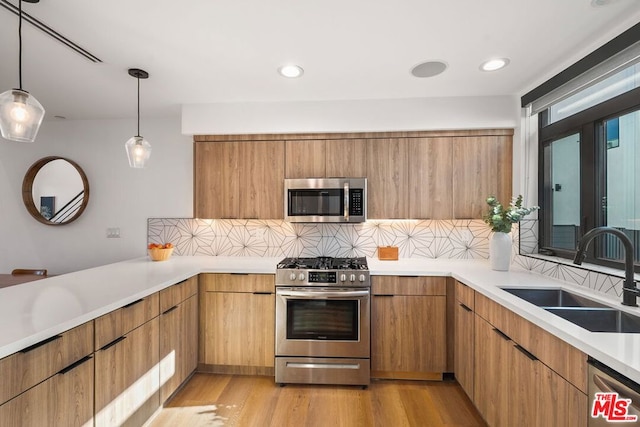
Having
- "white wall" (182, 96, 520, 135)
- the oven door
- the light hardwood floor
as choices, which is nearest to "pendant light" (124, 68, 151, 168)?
"white wall" (182, 96, 520, 135)

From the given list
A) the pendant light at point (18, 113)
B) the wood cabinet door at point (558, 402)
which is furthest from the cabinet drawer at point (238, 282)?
the wood cabinet door at point (558, 402)

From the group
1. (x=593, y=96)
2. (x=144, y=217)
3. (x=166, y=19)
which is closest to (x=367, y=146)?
(x=593, y=96)

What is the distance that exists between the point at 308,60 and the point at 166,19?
86cm

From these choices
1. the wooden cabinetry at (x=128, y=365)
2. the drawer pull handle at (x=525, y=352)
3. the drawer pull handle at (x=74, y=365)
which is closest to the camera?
the drawer pull handle at (x=74, y=365)

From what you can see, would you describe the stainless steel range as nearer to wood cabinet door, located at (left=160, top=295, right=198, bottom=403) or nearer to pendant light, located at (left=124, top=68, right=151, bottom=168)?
wood cabinet door, located at (left=160, top=295, right=198, bottom=403)

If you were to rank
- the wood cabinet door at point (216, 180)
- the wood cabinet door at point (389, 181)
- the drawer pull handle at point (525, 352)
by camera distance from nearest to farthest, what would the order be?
1. the drawer pull handle at point (525, 352)
2. the wood cabinet door at point (389, 181)
3. the wood cabinet door at point (216, 180)

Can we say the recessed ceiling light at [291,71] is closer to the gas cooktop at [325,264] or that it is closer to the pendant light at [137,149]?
the pendant light at [137,149]

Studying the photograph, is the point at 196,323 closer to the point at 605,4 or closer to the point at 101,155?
the point at 101,155

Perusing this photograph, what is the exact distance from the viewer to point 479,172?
276cm

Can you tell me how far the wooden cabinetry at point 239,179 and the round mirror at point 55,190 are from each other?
147 cm

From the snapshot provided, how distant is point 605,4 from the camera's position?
150 cm

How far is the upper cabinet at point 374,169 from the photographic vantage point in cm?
276

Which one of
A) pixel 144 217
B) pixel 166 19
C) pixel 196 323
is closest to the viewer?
pixel 166 19

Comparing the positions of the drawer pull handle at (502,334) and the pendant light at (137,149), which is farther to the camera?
the pendant light at (137,149)
